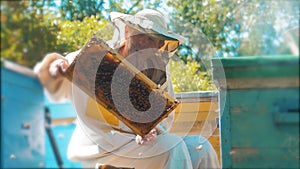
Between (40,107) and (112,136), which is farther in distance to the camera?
(40,107)

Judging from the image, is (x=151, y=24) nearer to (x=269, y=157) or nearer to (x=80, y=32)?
(x=80, y=32)

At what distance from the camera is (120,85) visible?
87.0 inches

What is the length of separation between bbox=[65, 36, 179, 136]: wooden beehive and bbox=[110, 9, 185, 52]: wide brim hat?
0.24 meters

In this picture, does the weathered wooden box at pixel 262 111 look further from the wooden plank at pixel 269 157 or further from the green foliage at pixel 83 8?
the green foliage at pixel 83 8

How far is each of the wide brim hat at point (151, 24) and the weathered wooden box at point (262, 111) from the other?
696 millimetres

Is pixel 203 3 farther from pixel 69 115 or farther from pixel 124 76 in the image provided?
pixel 69 115

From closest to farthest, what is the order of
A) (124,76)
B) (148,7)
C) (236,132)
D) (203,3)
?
(236,132) → (124,76) → (148,7) → (203,3)

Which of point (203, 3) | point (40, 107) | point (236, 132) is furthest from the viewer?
point (40, 107)

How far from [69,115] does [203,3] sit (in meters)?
3.34

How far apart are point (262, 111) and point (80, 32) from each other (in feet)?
3.87

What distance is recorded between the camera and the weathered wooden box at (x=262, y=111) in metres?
1.66

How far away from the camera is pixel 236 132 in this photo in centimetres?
175

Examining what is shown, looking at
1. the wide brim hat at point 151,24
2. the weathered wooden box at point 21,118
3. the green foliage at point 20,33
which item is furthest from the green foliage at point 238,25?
the weathered wooden box at point 21,118

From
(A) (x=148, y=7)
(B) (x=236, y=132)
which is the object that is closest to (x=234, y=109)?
(B) (x=236, y=132)
